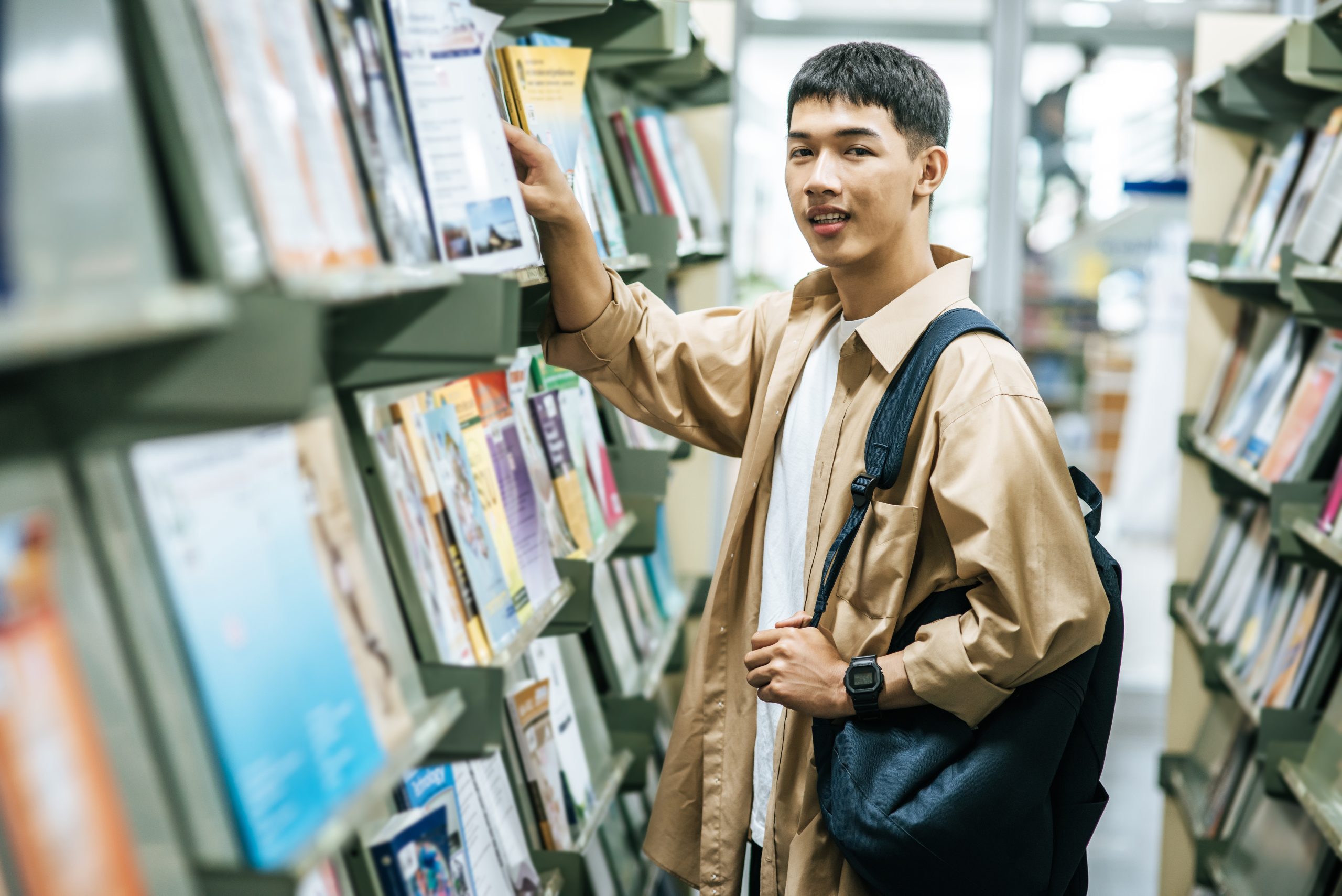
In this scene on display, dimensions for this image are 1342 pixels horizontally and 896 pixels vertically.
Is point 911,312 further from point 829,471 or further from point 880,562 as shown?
point 880,562

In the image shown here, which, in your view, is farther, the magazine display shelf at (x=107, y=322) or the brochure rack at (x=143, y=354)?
the brochure rack at (x=143, y=354)

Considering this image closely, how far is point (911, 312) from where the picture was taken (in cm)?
181

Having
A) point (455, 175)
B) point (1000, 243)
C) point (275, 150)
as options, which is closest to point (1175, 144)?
point (1000, 243)

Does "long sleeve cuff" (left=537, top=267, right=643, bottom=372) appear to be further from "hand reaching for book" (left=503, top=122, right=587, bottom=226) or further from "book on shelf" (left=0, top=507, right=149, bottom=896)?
"book on shelf" (left=0, top=507, right=149, bottom=896)

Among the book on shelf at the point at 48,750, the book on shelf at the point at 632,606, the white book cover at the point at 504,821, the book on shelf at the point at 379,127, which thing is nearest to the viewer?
the book on shelf at the point at 48,750

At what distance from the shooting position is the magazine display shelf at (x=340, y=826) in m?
0.82

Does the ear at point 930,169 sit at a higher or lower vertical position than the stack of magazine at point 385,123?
lower

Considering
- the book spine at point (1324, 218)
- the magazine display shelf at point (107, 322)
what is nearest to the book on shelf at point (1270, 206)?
the book spine at point (1324, 218)

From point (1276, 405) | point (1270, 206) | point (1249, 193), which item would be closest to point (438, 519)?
point (1276, 405)

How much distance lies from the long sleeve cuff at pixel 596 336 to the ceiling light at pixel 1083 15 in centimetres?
393

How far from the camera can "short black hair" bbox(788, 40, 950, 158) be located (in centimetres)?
179

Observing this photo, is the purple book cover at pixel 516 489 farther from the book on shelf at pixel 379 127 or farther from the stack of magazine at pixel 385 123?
the book on shelf at pixel 379 127

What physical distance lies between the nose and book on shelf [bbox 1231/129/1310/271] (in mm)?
1822

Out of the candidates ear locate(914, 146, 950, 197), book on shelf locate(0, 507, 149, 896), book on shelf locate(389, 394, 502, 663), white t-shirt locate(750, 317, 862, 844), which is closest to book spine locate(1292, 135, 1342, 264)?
ear locate(914, 146, 950, 197)
